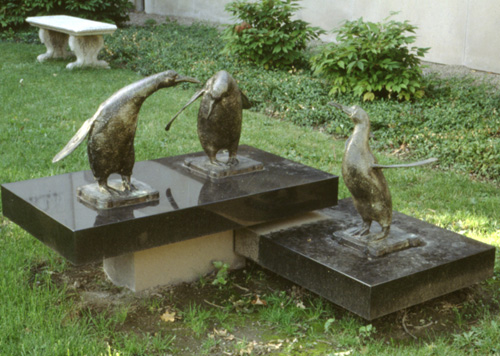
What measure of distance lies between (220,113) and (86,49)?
7.50 m

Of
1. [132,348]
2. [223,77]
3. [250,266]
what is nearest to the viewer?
[132,348]

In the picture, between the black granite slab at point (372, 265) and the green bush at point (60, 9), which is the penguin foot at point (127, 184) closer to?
the black granite slab at point (372, 265)

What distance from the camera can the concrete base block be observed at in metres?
4.32

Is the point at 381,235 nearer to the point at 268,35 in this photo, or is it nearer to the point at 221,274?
the point at 221,274

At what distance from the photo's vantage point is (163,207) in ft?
13.3

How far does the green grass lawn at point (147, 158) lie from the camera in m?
3.74

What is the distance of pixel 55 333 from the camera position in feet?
12.1

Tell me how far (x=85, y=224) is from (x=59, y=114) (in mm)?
5068

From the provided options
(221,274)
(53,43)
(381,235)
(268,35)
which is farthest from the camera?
(53,43)

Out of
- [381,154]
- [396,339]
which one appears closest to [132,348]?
[396,339]

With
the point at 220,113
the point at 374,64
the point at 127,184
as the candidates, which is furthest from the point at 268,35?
the point at 127,184

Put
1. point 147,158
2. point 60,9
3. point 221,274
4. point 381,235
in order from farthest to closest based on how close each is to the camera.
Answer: point 60,9 → point 147,158 → point 221,274 → point 381,235

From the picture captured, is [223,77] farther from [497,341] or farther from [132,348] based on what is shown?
[497,341]

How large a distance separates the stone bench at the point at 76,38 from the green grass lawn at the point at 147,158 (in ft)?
3.18
